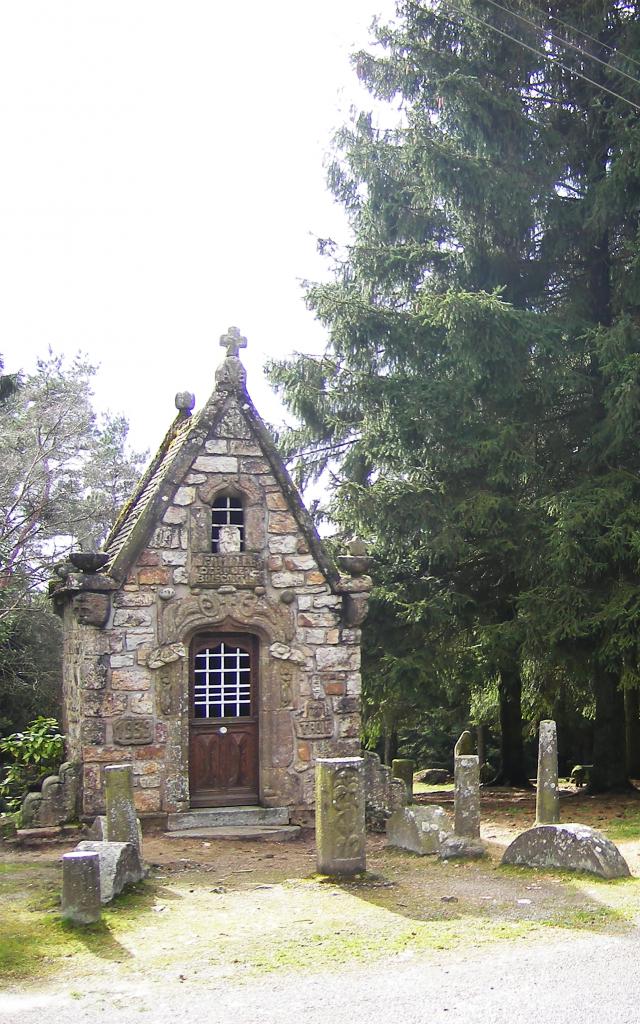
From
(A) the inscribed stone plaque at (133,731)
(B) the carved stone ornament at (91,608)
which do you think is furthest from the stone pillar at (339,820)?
(B) the carved stone ornament at (91,608)

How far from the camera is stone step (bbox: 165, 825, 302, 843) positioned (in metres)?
12.9

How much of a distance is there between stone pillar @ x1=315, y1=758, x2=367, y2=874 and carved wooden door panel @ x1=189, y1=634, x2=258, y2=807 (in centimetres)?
360

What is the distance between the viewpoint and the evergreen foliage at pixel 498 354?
16.4m

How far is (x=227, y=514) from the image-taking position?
14164 mm

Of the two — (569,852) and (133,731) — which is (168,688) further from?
(569,852)

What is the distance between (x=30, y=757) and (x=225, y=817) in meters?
3.13

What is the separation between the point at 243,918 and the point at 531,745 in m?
17.5

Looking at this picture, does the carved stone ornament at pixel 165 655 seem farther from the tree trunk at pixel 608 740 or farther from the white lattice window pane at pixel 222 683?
the tree trunk at pixel 608 740

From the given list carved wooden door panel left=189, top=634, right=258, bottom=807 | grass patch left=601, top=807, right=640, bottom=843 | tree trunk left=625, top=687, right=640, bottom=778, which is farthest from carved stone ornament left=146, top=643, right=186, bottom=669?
tree trunk left=625, top=687, right=640, bottom=778

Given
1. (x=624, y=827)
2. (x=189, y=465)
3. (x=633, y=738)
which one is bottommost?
(x=624, y=827)

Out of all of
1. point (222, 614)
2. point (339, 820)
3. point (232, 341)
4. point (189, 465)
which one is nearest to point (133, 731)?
point (222, 614)

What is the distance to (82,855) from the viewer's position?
27.7 ft

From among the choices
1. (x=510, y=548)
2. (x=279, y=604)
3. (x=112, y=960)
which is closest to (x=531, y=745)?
(x=510, y=548)

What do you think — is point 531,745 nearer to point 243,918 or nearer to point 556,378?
point 556,378
